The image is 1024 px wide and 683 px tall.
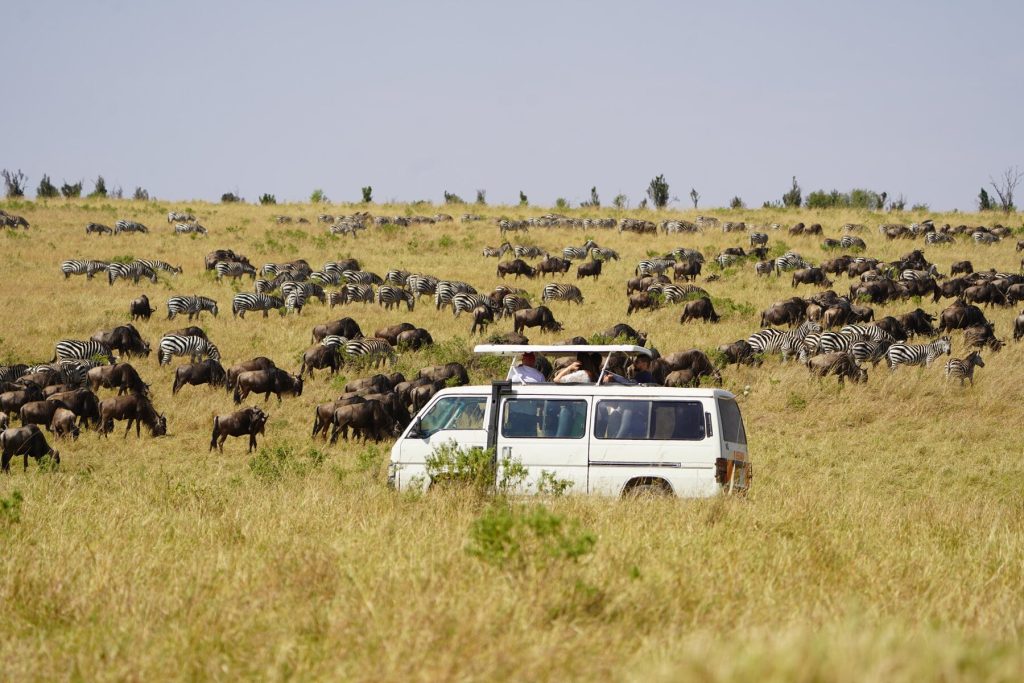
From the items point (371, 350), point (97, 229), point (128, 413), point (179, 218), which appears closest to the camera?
point (128, 413)

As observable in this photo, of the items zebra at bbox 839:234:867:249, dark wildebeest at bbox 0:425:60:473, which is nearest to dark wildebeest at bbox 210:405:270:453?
dark wildebeest at bbox 0:425:60:473

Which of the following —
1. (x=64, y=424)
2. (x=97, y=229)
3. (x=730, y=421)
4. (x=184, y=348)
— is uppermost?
(x=97, y=229)

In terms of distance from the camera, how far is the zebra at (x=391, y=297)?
3691cm

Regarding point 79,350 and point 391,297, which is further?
point 391,297

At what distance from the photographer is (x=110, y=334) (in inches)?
1117

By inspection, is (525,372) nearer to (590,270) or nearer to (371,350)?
(371,350)

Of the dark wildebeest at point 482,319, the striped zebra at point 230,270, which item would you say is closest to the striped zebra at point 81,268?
the striped zebra at point 230,270

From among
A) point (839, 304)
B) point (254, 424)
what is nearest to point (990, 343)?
point (839, 304)

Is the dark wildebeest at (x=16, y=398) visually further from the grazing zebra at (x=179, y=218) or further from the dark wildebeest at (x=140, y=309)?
the grazing zebra at (x=179, y=218)

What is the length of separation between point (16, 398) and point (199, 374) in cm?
452

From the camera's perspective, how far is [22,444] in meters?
17.0

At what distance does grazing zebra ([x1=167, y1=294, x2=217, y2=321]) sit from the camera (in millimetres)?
33844

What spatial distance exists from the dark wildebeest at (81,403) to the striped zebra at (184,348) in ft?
20.7

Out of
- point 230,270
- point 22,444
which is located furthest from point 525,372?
point 230,270
